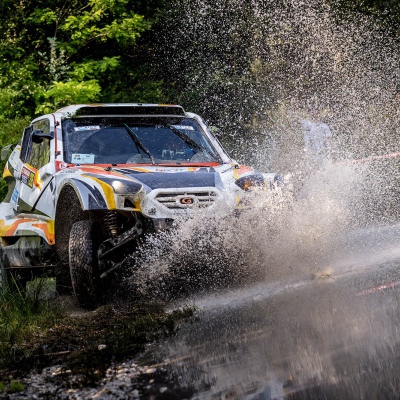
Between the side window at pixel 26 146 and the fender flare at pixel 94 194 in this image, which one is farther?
the side window at pixel 26 146

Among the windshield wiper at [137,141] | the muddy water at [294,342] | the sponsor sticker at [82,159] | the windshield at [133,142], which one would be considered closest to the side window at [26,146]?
the windshield at [133,142]

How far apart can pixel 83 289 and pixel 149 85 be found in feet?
40.1

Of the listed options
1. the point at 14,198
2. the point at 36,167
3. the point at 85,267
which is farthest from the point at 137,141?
the point at 85,267

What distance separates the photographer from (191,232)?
24.3ft

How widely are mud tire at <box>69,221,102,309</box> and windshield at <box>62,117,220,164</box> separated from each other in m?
1.49

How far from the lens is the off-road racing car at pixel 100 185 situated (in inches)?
292

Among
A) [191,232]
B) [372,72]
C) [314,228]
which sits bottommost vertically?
[372,72]

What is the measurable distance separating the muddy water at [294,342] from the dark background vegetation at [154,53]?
10406 mm

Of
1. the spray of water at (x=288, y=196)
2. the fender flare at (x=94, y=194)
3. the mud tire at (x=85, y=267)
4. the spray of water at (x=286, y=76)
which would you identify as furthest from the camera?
the spray of water at (x=286, y=76)

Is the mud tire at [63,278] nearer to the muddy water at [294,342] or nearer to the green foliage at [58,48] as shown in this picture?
the muddy water at [294,342]

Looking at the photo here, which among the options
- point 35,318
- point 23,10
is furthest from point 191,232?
point 23,10

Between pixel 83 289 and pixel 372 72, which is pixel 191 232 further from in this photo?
pixel 372 72

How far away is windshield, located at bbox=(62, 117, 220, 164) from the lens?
28.7ft

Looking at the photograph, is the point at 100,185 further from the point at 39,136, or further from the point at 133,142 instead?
the point at 39,136
